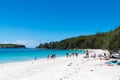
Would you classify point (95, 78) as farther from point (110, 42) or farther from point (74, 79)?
point (110, 42)

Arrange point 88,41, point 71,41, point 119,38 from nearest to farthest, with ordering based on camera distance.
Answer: point 119,38 → point 88,41 → point 71,41

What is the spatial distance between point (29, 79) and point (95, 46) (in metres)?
132

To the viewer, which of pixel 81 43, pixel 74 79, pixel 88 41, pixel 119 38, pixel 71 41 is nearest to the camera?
pixel 74 79

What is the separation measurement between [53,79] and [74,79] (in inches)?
61.4

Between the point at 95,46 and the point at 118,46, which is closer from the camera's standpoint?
the point at 118,46

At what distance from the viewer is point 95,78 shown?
15.6 m

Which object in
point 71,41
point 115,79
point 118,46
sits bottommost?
point 115,79

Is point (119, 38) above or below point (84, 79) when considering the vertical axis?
above

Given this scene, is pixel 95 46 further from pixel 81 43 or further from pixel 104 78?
pixel 104 78

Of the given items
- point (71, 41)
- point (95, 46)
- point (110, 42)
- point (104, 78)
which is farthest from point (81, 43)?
Result: point (104, 78)

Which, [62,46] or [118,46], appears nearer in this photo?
[118,46]

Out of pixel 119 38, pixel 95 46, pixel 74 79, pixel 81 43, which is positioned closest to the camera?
pixel 74 79

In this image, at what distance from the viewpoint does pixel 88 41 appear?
516 feet

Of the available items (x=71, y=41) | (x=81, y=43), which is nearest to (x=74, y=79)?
(x=81, y=43)
